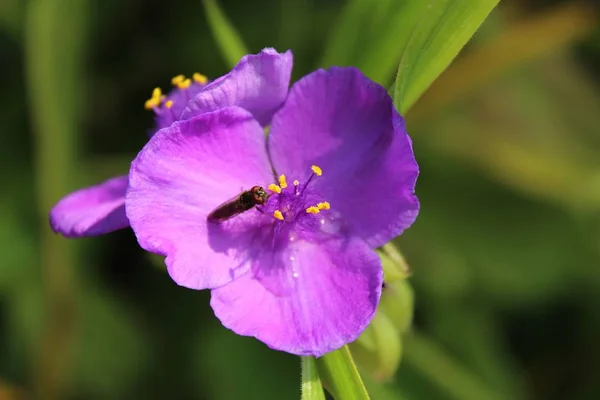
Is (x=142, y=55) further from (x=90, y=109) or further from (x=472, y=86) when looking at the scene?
(x=472, y=86)

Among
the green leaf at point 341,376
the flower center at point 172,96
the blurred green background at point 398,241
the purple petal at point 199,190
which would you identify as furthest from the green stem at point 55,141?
the green leaf at point 341,376

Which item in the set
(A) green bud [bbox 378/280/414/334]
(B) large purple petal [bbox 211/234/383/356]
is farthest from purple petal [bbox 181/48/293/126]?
(A) green bud [bbox 378/280/414/334]

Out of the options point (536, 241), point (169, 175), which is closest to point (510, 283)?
point (536, 241)

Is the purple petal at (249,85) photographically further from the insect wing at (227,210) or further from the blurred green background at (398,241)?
the blurred green background at (398,241)

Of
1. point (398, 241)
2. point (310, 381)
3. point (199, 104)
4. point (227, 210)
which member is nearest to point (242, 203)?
point (227, 210)

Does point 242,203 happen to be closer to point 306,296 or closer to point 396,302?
point 306,296
